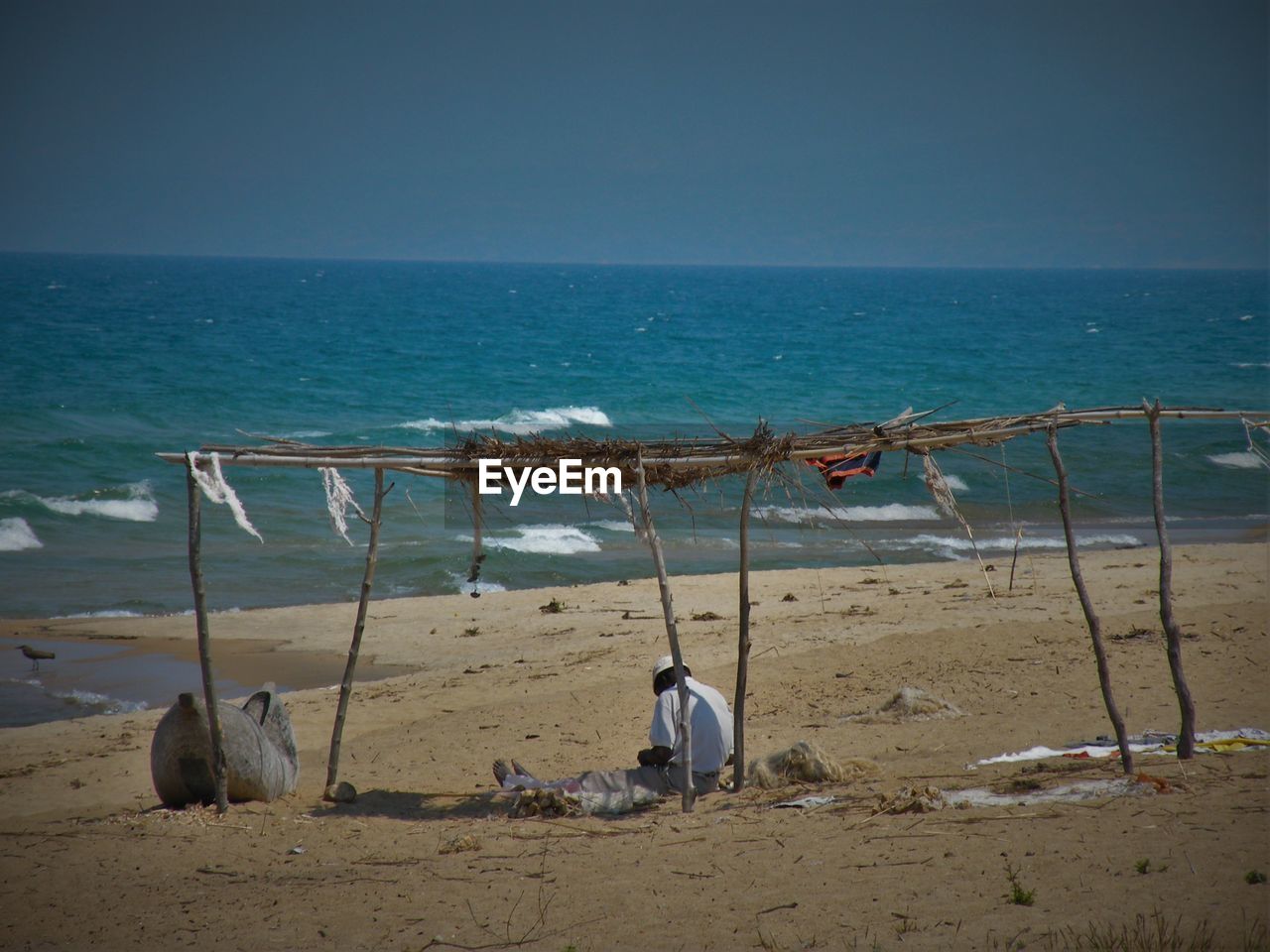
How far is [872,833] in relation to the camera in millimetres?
5805

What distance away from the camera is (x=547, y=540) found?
61.1ft

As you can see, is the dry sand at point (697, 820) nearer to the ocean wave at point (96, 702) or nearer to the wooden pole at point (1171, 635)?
the wooden pole at point (1171, 635)

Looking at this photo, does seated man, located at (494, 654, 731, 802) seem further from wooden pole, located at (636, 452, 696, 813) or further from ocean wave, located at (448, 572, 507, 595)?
ocean wave, located at (448, 572, 507, 595)

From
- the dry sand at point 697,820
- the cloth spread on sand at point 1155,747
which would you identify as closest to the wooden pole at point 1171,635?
the dry sand at point 697,820

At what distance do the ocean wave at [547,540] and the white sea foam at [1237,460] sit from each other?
16.5 m

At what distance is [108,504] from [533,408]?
1854cm

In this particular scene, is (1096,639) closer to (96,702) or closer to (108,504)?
(96,702)

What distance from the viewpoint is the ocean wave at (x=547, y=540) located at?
18.1 metres

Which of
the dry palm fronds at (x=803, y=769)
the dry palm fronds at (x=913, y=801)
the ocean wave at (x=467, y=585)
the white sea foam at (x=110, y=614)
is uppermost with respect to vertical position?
the dry palm fronds at (x=913, y=801)

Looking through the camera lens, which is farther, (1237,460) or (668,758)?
(1237,460)

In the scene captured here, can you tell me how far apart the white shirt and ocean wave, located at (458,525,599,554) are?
1094 cm

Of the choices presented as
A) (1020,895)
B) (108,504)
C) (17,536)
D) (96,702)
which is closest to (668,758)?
(1020,895)

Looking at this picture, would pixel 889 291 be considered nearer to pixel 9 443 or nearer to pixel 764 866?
pixel 9 443

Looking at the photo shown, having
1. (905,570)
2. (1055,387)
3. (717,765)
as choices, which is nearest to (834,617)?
(905,570)
